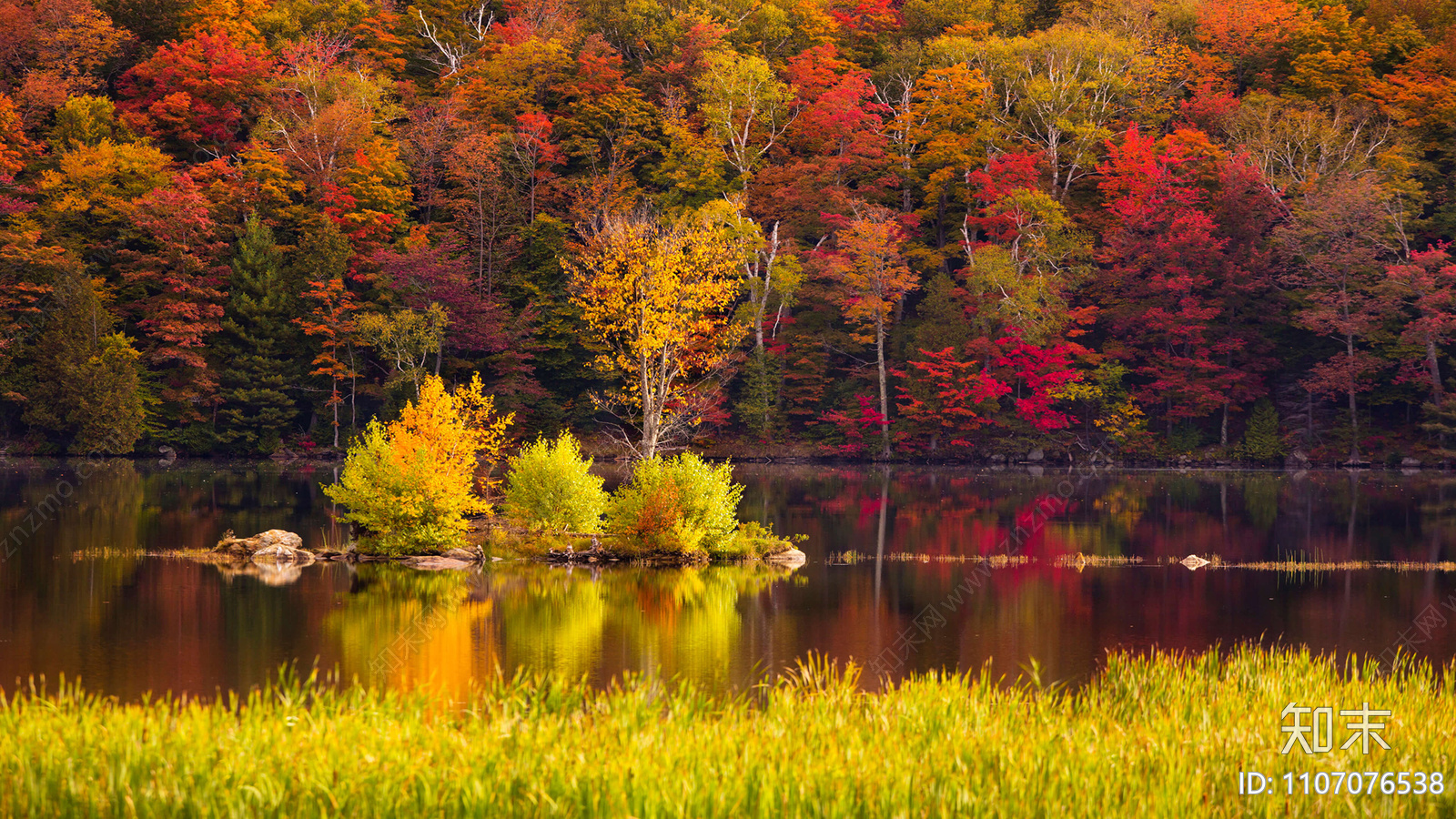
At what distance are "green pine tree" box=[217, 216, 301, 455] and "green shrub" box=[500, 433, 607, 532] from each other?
2972cm

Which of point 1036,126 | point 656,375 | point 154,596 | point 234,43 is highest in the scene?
point 234,43

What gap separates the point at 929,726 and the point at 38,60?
67639 mm

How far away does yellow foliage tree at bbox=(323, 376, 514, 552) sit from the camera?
26188 mm

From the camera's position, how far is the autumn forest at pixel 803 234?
5300 cm

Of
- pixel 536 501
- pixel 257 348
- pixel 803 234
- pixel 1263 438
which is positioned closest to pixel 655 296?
pixel 536 501

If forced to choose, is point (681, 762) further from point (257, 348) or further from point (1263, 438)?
point (1263, 438)

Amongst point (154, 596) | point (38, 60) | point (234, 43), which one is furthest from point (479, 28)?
point (154, 596)

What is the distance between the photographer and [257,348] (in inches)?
2142

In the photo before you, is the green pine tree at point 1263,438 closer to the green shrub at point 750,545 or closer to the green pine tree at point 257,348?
the green shrub at point 750,545

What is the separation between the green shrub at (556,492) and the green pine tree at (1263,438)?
38.2 metres

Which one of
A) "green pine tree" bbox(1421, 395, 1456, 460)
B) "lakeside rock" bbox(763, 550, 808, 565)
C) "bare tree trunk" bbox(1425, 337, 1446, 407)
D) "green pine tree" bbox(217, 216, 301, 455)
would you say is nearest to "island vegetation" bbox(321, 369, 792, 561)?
"lakeside rock" bbox(763, 550, 808, 565)

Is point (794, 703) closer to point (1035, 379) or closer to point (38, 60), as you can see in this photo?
point (1035, 379)

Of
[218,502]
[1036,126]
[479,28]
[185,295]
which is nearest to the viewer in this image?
[218,502]

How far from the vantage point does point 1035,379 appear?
2163 inches
